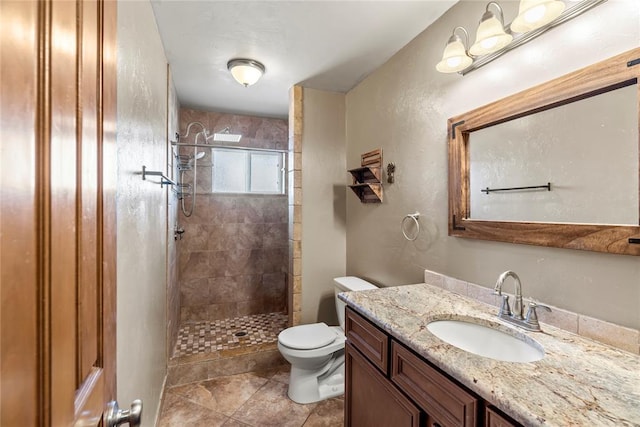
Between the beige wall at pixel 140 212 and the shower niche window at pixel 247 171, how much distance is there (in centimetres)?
144

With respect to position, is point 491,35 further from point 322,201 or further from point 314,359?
point 314,359

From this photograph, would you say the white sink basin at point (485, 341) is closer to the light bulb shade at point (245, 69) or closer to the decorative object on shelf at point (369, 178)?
the decorative object on shelf at point (369, 178)

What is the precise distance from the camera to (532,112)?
1.21 meters

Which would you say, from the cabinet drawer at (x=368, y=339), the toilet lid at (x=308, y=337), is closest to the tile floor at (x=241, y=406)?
the toilet lid at (x=308, y=337)

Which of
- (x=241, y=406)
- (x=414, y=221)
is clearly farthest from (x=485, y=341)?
(x=241, y=406)

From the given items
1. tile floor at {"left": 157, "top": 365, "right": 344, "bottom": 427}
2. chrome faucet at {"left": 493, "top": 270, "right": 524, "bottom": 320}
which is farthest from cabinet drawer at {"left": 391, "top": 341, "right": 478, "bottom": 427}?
tile floor at {"left": 157, "top": 365, "right": 344, "bottom": 427}

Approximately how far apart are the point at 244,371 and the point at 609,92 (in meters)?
2.79

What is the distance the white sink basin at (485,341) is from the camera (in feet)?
3.53

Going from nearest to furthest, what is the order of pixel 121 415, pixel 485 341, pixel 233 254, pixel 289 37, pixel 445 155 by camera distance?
pixel 121 415, pixel 485 341, pixel 445 155, pixel 289 37, pixel 233 254

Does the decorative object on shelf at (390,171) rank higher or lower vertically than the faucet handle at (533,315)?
higher

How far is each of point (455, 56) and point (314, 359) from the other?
2.00m

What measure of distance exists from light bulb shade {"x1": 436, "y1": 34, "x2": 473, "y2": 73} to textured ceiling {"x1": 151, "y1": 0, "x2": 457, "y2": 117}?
31 cm

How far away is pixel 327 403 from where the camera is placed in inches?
82.8

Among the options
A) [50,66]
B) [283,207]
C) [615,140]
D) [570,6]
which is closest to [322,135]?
[283,207]
